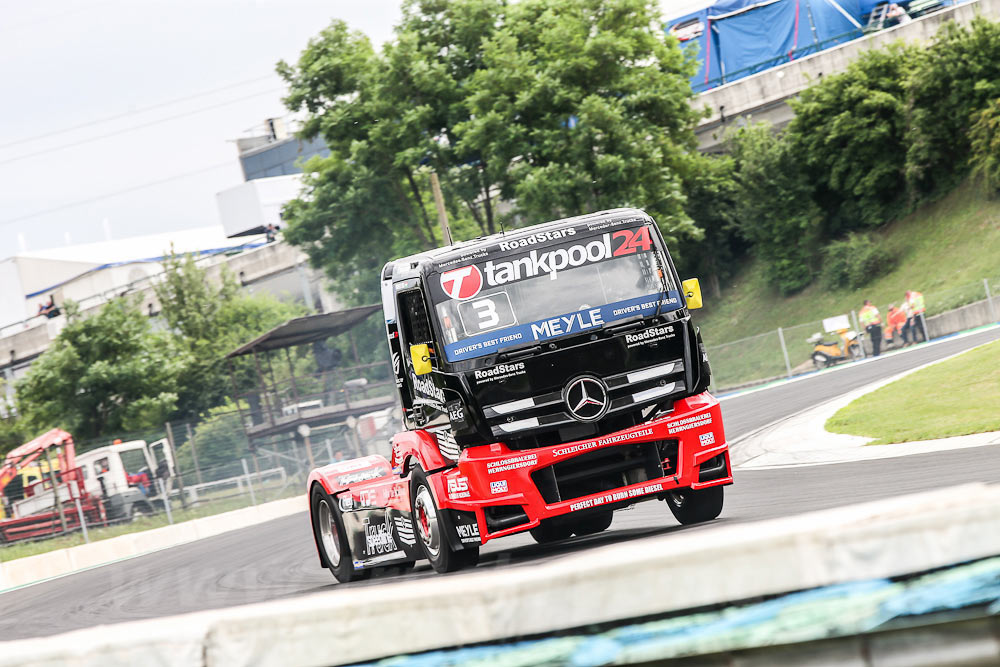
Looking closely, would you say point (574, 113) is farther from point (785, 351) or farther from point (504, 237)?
point (504, 237)

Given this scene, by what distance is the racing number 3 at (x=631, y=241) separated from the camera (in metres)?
9.97

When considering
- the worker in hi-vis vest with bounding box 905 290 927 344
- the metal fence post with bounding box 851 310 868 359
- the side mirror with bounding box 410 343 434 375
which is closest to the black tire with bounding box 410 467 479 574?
the side mirror with bounding box 410 343 434 375

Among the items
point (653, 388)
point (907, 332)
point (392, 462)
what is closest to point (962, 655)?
point (653, 388)

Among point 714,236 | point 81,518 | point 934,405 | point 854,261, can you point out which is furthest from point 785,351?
point 81,518

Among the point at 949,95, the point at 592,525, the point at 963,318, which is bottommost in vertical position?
Result: the point at 963,318

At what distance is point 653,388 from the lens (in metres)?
9.33

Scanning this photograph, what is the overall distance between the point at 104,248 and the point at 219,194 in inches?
491

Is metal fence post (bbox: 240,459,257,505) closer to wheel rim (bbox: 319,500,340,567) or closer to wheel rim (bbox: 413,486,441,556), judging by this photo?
wheel rim (bbox: 319,500,340,567)

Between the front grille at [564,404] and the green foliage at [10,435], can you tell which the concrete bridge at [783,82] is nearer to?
the green foliage at [10,435]

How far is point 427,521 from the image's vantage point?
9828 millimetres

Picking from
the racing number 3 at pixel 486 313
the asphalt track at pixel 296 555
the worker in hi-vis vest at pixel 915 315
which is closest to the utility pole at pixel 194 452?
the asphalt track at pixel 296 555

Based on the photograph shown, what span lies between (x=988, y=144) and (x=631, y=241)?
34.9 m

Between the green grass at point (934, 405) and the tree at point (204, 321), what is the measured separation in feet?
125

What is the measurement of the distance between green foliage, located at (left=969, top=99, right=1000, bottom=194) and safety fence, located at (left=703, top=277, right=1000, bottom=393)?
17.2ft
